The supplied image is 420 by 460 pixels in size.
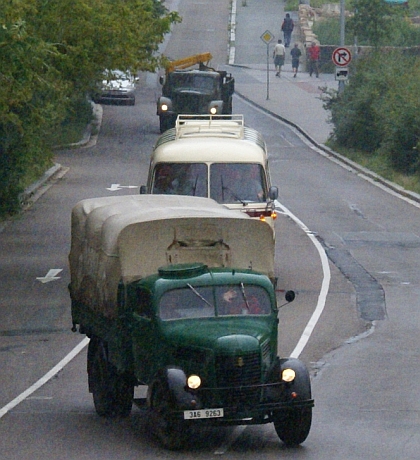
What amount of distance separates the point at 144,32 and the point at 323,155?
44.7 ft

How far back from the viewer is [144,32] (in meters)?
30.1

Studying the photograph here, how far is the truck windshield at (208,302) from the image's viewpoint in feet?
37.0

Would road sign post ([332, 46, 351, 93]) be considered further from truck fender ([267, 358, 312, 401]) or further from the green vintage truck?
truck fender ([267, 358, 312, 401])

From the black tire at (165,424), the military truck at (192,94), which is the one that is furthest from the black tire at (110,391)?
the military truck at (192,94)

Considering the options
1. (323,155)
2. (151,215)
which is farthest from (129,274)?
(323,155)

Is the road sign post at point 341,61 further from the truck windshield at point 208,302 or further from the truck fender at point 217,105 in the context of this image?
the truck windshield at point 208,302

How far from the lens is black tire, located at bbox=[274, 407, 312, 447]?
11.0 metres

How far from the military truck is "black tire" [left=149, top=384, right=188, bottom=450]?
113 feet

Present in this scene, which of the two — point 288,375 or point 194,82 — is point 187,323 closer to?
point 288,375

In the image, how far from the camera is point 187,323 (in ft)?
36.6

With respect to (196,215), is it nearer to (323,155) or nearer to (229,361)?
(229,361)

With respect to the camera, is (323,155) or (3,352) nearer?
(3,352)

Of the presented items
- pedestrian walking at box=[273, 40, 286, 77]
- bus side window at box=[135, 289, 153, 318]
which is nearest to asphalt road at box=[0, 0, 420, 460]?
bus side window at box=[135, 289, 153, 318]

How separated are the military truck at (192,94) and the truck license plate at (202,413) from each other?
34.8 m
